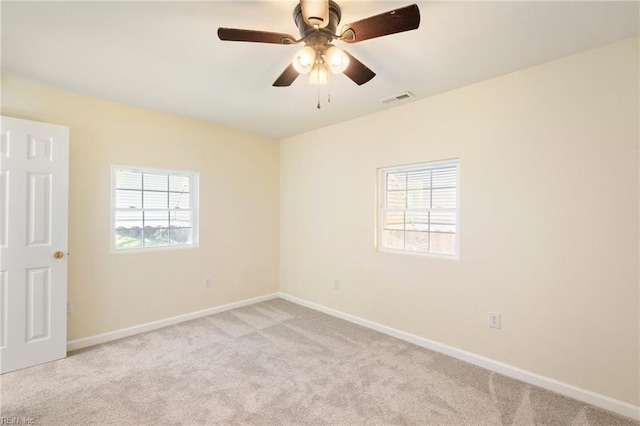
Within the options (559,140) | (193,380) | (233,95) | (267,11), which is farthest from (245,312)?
(559,140)

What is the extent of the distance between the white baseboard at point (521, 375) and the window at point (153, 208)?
248 centimetres

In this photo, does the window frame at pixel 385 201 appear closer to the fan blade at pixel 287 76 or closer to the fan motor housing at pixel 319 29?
the fan blade at pixel 287 76

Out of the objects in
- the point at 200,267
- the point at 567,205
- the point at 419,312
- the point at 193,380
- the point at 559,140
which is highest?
the point at 559,140

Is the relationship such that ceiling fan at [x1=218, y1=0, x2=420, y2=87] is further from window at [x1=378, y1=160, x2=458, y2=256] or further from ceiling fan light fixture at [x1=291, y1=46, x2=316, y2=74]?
window at [x1=378, y1=160, x2=458, y2=256]

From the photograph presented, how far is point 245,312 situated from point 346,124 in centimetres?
277

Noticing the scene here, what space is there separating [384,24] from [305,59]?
18.6 inches

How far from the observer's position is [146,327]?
3.39m

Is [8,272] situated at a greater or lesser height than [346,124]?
lesser

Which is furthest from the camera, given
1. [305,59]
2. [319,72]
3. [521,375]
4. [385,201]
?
[385,201]

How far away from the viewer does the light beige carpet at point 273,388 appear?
198cm

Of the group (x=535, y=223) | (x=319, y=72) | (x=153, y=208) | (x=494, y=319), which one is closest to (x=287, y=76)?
(x=319, y=72)

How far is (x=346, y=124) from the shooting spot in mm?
3793

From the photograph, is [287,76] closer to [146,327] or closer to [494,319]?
[494,319]

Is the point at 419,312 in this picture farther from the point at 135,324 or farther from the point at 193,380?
the point at 135,324
